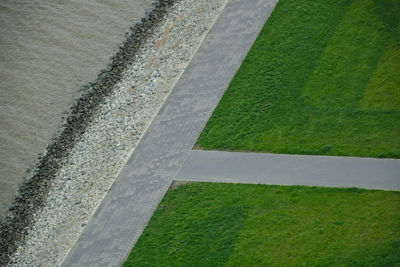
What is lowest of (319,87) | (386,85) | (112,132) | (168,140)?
(386,85)

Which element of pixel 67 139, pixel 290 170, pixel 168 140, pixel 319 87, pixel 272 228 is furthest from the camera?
pixel 67 139

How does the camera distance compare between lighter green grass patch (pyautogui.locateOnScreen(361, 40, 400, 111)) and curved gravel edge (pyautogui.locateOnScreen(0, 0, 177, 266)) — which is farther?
lighter green grass patch (pyautogui.locateOnScreen(361, 40, 400, 111))

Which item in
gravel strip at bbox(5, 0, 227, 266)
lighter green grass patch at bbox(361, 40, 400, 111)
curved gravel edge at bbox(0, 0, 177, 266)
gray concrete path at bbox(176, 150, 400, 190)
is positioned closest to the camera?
gray concrete path at bbox(176, 150, 400, 190)

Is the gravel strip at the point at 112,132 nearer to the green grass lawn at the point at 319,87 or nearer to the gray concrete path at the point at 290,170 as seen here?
the green grass lawn at the point at 319,87

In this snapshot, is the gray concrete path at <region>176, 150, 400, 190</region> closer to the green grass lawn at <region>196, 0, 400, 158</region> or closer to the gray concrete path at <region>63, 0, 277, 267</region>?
the green grass lawn at <region>196, 0, 400, 158</region>

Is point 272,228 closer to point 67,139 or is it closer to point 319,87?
point 319,87

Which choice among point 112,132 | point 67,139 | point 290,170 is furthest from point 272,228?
point 67,139

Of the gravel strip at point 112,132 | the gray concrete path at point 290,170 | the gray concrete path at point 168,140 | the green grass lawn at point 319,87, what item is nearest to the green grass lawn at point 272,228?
the gray concrete path at point 290,170

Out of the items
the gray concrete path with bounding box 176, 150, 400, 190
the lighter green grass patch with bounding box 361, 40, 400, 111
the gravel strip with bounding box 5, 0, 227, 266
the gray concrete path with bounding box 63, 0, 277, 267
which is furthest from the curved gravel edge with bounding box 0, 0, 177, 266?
the lighter green grass patch with bounding box 361, 40, 400, 111
